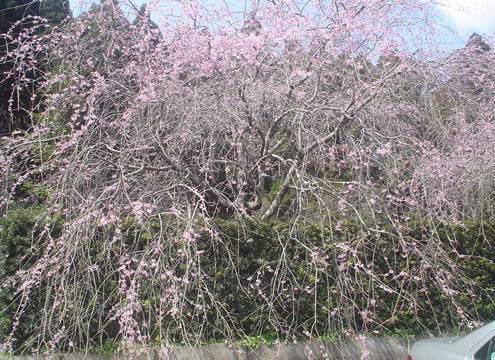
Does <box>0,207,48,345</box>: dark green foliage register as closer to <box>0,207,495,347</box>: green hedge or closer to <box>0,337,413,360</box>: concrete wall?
<box>0,207,495,347</box>: green hedge

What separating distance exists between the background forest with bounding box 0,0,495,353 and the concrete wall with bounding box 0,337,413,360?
0.13 m

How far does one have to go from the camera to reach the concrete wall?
5043 millimetres

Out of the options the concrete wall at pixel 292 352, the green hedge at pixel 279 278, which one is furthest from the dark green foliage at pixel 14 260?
the concrete wall at pixel 292 352

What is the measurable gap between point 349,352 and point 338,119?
301 cm

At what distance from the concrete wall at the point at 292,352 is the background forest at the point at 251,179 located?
135 mm

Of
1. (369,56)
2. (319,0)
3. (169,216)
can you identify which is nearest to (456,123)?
(369,56)

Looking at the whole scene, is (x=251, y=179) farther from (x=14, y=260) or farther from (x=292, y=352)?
(x=14, y=260)

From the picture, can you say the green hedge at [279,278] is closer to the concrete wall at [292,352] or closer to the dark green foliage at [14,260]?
the dark green foliage at [14,260]

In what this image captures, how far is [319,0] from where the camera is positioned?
5918 millimetres

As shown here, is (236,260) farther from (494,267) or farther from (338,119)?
(494,267)

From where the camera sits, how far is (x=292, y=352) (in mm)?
5262

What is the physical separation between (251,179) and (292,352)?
2.31 meters

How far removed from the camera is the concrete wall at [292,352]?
5.04 meters

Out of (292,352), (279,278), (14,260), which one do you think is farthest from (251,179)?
(14,260)
